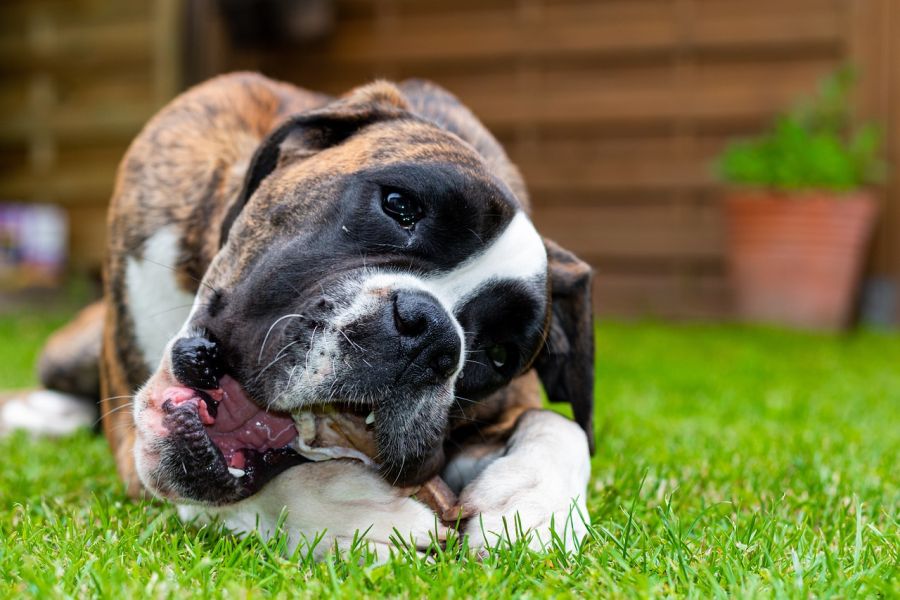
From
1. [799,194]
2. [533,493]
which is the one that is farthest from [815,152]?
[533,493]

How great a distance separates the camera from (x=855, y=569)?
172 cm

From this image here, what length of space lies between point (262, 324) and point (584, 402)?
93cm

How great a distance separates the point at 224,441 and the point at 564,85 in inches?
249

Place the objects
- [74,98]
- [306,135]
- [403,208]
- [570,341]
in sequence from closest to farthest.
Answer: [403,208] < [306,135] < [570,341] < [74,98]

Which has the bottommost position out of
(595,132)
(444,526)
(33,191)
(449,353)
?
(33,191)

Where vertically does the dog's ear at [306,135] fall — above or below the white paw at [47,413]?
above

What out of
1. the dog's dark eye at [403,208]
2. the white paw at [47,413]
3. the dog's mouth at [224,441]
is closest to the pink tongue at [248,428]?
the dog's mouth at [224,441]

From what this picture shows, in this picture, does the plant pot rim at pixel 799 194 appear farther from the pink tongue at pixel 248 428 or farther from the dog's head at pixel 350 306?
the pink tongue at pixel 248 428

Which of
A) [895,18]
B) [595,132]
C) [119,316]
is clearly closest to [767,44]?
[895,18]

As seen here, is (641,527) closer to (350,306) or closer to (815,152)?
(350,306)

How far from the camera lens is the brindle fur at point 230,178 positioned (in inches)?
91.0

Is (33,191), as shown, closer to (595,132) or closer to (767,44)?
(595,132)

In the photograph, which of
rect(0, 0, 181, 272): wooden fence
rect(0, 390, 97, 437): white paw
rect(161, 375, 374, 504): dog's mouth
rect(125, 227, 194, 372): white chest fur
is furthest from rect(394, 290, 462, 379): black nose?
rect(0, 0, 181, 272): wooden fence

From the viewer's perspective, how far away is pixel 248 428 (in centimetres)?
205
